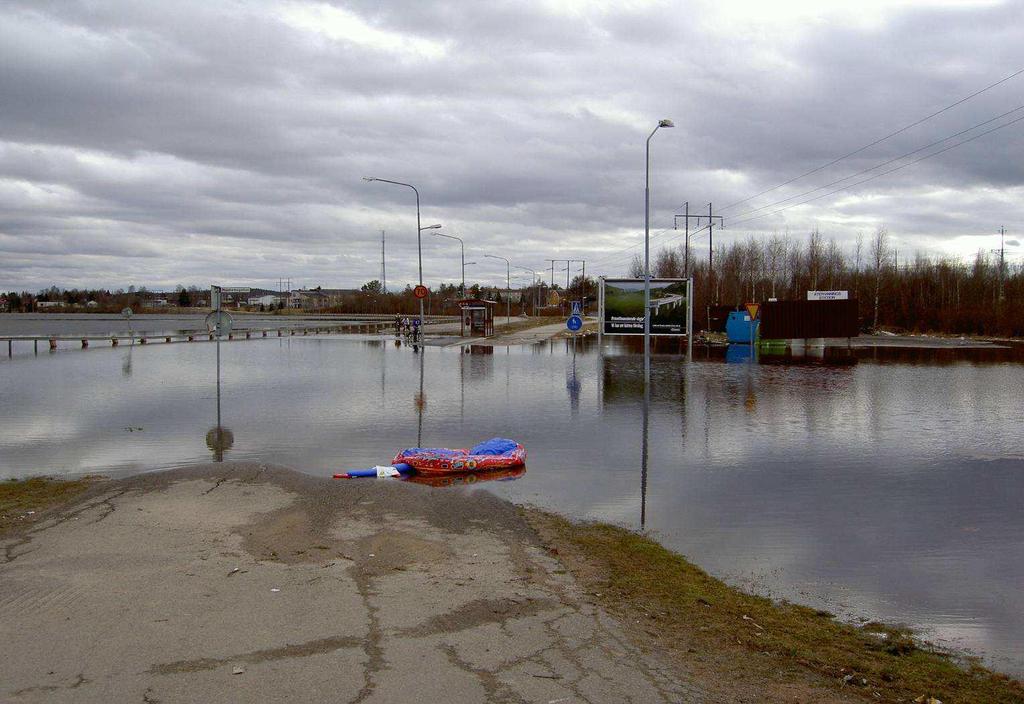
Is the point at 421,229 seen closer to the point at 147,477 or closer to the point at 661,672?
the point at 147,477

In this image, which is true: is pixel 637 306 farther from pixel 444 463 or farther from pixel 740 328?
pixel 444 463

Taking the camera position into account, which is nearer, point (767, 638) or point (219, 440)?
point (767, 638)

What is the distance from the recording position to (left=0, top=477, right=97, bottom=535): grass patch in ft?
27.4

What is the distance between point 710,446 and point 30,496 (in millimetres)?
10344

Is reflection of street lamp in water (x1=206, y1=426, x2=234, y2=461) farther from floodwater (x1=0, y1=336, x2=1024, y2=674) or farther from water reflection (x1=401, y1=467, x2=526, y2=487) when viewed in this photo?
water reflection (x1=401, y1=467, x2=526, y2=487)

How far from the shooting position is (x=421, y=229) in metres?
46.9

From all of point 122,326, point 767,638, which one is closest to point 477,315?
point 767,638

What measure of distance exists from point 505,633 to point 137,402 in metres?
16.4

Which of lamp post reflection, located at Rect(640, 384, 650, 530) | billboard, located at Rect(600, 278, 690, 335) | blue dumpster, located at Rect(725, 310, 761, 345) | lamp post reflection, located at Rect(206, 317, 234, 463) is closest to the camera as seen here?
lamp post reflection, located at Rect(640, 384, 650, 530)

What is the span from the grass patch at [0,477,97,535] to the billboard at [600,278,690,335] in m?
32.3

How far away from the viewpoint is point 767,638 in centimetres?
563

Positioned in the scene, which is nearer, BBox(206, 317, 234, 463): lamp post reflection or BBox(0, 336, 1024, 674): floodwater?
BBox(0, 336, 1024, 674): floodwater

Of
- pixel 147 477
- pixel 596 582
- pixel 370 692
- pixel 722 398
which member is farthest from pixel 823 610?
pixel 722 398

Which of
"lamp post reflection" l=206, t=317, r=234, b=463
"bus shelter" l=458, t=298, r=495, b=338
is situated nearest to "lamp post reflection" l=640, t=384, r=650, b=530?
"lamp post reflection" l=206, t=317, r=234, b=463
